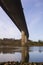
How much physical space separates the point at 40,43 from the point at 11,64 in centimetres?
5896

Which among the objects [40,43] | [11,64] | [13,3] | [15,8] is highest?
[13,3]

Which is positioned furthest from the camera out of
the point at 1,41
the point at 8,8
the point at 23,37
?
the point at 1,41

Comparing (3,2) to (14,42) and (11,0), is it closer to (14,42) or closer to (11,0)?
(11,0)

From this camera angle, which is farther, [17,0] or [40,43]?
[40,43]

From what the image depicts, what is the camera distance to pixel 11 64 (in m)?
10.9

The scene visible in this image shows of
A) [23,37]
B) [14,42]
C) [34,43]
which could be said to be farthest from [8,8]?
[34,43]

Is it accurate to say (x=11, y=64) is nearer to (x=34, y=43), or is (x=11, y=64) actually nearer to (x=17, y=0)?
(x=17, y=0)

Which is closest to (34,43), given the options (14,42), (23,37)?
(14,42)

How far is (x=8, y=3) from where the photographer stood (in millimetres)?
11695

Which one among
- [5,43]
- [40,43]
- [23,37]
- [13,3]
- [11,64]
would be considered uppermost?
[13,3]

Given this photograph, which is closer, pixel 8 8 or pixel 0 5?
pixel 0 5

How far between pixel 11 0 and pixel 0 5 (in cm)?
79

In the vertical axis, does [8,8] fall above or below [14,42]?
above

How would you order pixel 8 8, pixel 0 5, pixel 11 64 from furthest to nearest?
1. pixel 8 8
2. pixel 0 5
3. pixel 11 64
